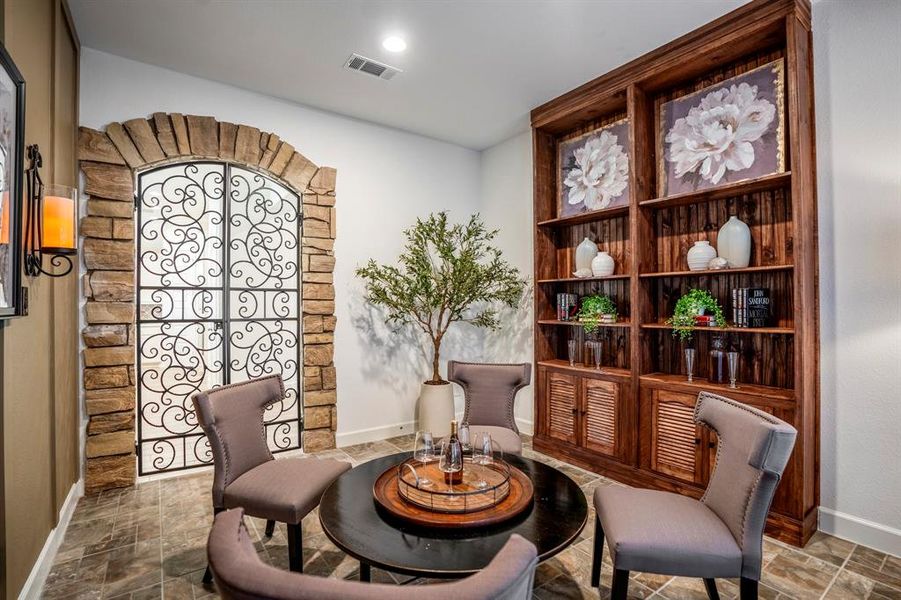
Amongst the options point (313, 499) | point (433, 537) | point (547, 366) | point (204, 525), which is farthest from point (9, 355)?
point (547, 366)

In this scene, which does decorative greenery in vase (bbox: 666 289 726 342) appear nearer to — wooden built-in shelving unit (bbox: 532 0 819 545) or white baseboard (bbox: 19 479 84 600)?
wooden built-in shelving unit (bbox: 532 0 819 545)

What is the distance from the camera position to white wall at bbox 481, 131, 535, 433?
466 centimetres

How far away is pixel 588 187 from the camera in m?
3.97

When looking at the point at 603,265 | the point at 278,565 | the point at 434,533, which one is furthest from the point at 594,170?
the point at 278,565

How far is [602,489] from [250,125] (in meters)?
3.77

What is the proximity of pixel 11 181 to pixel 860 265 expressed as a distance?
4047mm

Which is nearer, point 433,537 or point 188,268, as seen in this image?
point 433,537

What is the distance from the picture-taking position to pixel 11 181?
1.64m

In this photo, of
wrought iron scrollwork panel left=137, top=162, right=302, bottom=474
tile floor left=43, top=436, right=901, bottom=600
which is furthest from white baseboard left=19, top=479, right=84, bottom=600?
wrought iron scrollwork panel left=137, top=162, right=302, bottom=474

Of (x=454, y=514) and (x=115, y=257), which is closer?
(x=454, y=514)

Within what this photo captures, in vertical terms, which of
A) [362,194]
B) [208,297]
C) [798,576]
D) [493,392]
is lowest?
[798,576]

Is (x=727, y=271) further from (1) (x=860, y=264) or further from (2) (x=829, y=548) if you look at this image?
(2) (x=829, y=548)

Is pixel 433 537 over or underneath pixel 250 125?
underneath

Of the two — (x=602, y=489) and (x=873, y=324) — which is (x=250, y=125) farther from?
(x=873, y=324)
